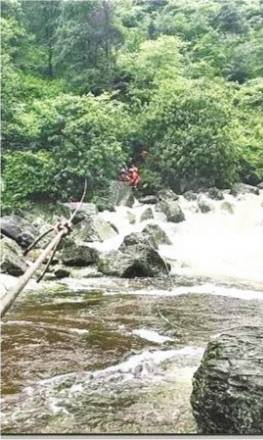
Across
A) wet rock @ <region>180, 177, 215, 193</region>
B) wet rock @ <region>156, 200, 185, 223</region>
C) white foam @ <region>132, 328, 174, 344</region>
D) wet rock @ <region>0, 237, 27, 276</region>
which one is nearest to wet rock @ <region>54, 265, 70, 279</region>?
wet rock @ <region>0, 237, 27, 276</region>

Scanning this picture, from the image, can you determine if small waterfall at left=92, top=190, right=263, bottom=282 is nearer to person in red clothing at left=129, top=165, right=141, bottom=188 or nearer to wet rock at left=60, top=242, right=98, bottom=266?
person in red clothing at left=129, top=165, right=141, bottom=188

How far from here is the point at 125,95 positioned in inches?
1045

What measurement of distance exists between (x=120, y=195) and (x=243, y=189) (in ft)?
15.5

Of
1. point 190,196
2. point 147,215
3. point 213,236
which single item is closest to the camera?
point 213,236

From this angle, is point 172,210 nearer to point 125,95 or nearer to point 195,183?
point 195,183

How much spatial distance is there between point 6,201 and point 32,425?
14.5 m

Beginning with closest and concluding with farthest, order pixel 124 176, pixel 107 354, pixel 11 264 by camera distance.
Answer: pixel 107 354 → pixel 11 264 → pixel 124 176

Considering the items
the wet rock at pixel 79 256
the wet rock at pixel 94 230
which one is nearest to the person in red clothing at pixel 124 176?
the wet rock at pixel 94 230

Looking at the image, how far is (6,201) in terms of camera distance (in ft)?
60.5

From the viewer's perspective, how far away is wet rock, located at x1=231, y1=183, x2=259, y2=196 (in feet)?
69.5

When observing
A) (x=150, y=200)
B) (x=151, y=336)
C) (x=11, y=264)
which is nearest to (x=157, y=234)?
(x=150, y=200)

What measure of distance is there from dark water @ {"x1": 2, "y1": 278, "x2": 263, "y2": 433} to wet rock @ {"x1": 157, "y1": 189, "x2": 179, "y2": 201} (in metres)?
9.74

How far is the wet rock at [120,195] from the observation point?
19594 millimetres

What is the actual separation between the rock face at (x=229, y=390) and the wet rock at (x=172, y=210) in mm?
13350
